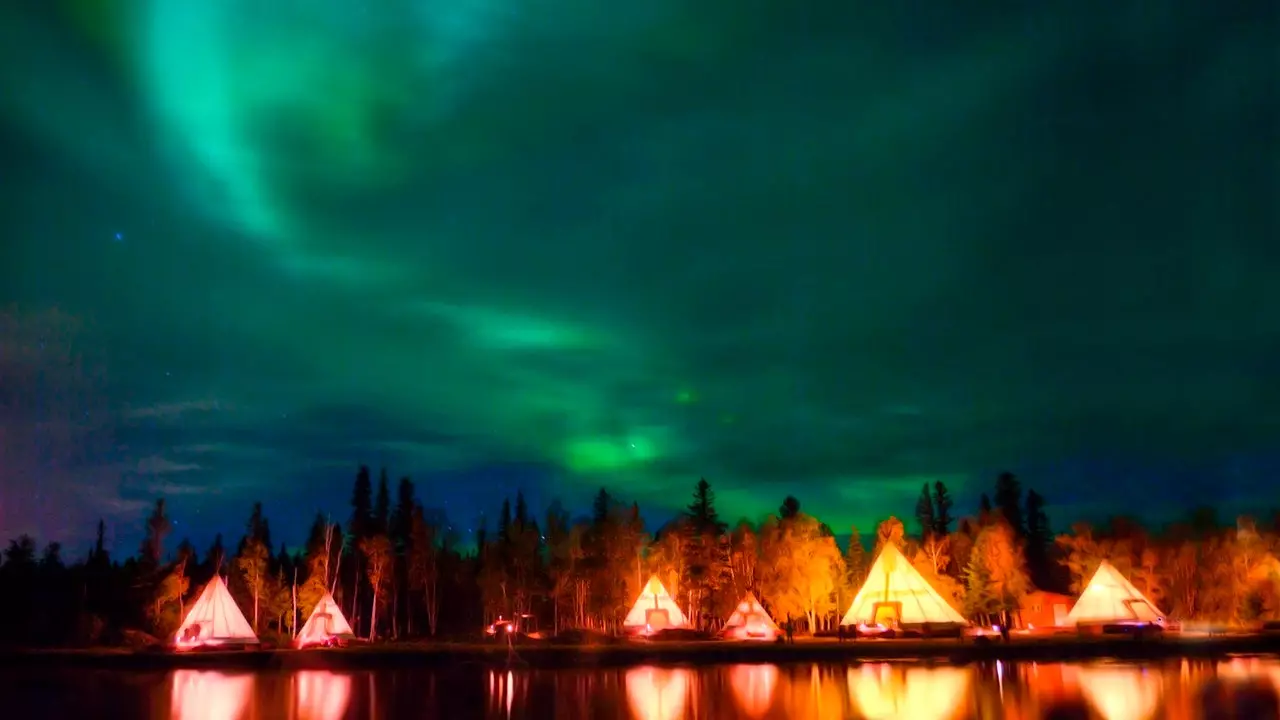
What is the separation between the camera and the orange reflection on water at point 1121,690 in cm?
1859

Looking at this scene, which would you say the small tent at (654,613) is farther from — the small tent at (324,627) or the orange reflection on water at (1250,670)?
the orange reflection on water at (1250,670)

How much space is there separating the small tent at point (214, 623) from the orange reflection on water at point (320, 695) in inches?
731

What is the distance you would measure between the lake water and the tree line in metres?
27.8

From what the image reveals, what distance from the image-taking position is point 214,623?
4969 centimetres

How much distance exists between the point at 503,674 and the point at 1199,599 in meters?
53.5

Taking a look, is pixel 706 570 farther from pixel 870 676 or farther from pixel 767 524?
pixel 870 676

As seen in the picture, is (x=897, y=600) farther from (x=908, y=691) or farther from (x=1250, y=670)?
(x=908, y=691)

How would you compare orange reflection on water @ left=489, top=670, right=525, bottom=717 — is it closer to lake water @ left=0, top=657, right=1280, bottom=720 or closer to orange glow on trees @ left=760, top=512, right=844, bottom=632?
lake water @ left=0, top=657, right=1280, bottom=720

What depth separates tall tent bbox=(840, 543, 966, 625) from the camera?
164ft

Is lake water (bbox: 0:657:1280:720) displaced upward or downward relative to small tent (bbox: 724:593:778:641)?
upward

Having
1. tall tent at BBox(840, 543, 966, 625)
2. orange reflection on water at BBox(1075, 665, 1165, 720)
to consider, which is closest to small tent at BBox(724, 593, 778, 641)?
tall tent at BBox(840, 543, 966, 625)

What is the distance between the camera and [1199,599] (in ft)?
203

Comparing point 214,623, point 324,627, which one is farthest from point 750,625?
point 214,623

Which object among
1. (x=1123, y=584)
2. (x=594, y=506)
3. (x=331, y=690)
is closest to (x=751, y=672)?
(x=331, y=690)
